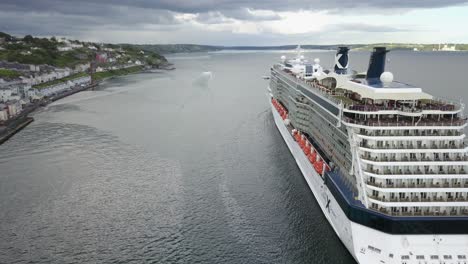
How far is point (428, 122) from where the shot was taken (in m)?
20.8

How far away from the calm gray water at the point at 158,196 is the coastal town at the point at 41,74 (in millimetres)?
8866

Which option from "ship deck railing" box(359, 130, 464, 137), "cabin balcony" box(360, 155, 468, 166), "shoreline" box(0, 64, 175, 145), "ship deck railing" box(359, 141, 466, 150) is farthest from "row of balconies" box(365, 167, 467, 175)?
"shoreline" box(0, 64, 175, 145)

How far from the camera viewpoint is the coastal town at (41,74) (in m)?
62.3

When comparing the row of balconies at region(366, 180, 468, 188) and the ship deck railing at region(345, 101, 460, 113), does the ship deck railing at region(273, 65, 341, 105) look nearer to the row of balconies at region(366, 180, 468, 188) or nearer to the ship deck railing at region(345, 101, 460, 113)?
the ship deck railing at region(345, 101, 460, 113)

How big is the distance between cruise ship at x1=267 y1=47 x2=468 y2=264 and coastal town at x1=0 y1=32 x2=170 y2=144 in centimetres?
4108

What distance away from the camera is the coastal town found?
62.3m

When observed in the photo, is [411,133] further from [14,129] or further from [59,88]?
[59,88]

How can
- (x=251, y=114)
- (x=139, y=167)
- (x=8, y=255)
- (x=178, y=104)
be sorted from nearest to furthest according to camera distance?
(x=8, y=255) < (x=139, y=167) < (x=251, y=114) < (x=178, y=104)

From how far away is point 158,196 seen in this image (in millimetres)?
30344

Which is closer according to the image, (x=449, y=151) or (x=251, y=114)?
(x=449, y=151)

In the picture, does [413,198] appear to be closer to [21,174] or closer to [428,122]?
[428,122]

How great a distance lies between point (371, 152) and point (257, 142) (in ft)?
82.5

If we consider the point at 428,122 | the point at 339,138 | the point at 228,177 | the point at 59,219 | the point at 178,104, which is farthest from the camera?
the point at 178,104

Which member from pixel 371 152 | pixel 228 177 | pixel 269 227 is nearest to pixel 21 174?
pixel 228 177
